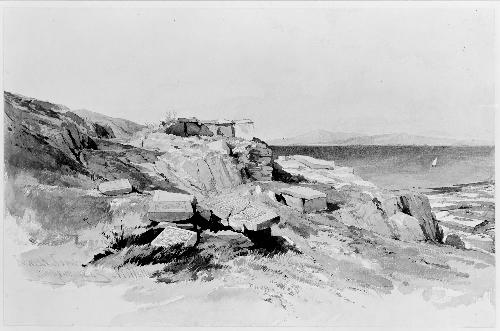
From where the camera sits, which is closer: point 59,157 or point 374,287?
point 374,287

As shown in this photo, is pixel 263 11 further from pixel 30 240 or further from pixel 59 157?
pixel 30 240

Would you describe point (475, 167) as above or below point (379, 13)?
below

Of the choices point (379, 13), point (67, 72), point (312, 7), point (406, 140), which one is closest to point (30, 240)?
point (67, 72)

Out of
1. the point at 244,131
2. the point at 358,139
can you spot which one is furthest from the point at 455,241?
the point at 244,131

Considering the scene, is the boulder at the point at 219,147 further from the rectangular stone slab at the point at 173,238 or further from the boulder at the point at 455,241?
the boulder at the point at 455,241

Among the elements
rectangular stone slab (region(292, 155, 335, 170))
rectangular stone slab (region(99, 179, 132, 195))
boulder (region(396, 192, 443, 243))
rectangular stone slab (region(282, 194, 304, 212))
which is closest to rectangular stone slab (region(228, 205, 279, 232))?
rectangular stone slab (region(282, 194, 304, 212))

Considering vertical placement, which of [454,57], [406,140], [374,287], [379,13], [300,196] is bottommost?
[374,287]
